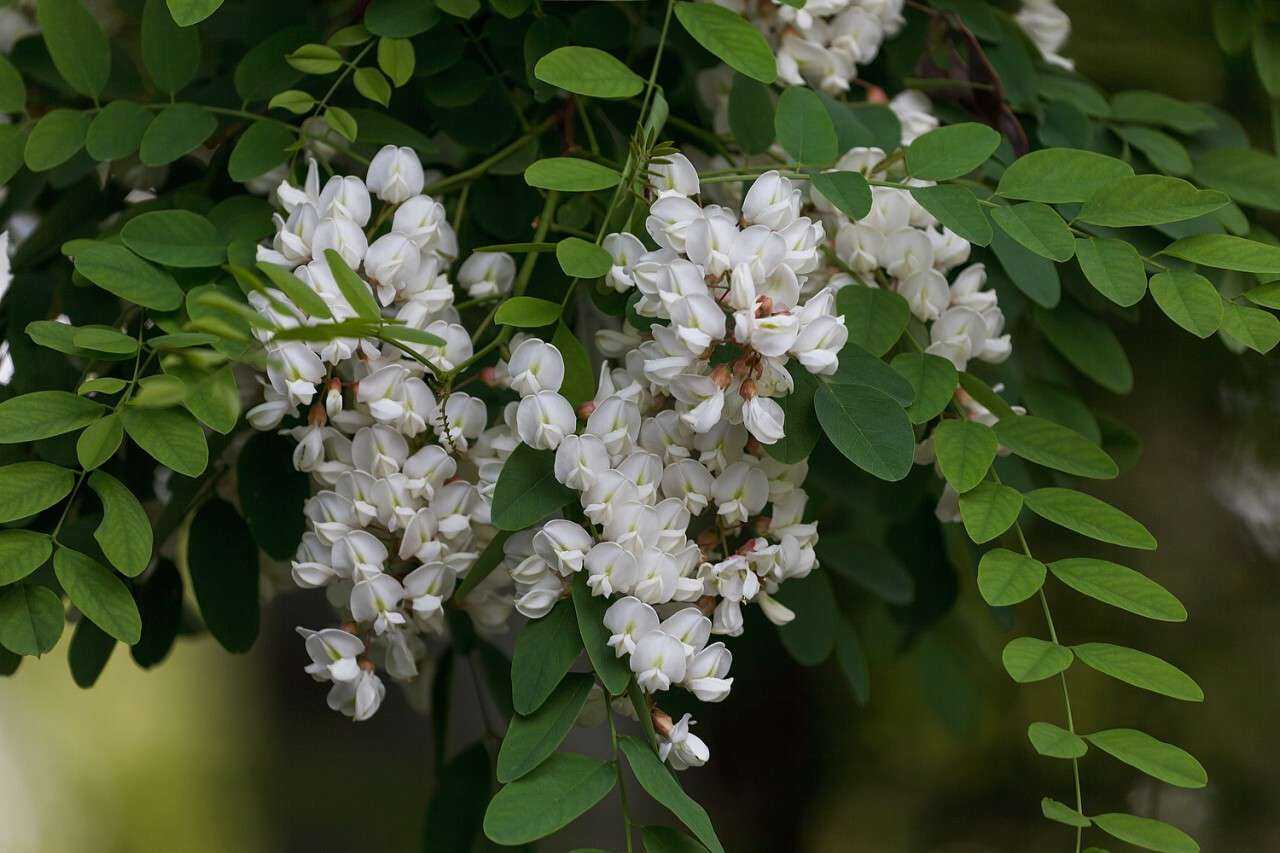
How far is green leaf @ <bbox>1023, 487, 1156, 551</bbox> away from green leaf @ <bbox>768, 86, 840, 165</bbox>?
0.48ft

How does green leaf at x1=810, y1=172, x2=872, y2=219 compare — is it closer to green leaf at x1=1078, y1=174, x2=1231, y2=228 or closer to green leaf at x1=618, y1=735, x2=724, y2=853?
green leaf at x1=1078, y1=174, x2=1231, y2=228

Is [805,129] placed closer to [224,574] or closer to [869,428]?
[869,428]

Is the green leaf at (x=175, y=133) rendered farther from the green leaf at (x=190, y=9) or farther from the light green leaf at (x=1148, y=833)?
the light green leaf at (x=1148, y=833)

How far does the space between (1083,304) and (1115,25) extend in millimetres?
410

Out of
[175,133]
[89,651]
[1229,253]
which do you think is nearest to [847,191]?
[1229,253]

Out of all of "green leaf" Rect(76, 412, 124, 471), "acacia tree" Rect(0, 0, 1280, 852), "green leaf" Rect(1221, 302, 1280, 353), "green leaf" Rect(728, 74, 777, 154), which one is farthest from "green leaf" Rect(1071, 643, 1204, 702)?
"green leaf" Rect(76, 412, 124, 471)

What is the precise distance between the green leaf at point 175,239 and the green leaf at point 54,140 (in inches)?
2.3

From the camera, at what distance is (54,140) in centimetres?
45

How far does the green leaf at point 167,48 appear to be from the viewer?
1.51ft

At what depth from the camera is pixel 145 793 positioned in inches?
51.2

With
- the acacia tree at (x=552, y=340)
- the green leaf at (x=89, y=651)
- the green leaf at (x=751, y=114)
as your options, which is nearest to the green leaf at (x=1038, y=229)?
the acacia tree at (x=552, y=340)

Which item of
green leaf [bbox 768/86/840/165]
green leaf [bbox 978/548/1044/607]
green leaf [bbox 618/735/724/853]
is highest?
green leaf [bbox 768/86/840/165]

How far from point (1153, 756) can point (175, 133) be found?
43cm

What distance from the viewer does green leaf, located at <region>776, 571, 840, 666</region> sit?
0.56m
